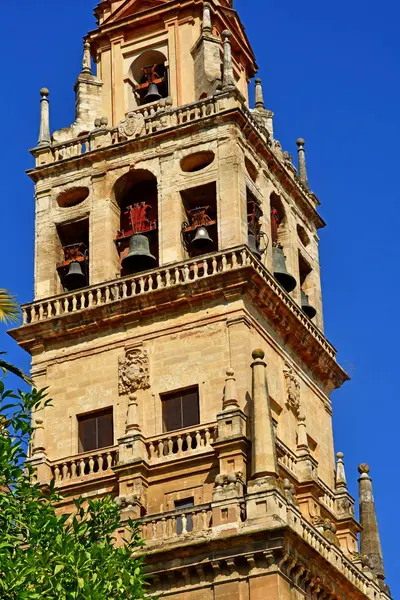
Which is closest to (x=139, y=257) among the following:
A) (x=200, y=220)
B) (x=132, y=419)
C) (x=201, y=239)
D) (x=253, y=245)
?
(x=201, y=239)

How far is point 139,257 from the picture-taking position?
4853 cm

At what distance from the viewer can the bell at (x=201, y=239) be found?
48188 millimetres

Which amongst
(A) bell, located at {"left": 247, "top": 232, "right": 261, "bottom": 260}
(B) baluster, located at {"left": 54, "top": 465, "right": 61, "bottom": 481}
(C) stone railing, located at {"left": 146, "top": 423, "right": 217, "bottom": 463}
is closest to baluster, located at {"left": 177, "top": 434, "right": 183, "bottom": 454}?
(C) stone railing, located at {"left": 146, "top": 423, "right": 217, "bottom": 463}

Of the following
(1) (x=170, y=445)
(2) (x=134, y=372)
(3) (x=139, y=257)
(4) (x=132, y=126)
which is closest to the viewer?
(1) (x=170, y=445)

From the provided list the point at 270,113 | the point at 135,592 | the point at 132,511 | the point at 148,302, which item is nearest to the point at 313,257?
the point at 270,113

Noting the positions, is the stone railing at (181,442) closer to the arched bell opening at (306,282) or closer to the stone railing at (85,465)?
the stone railing at (85,465)

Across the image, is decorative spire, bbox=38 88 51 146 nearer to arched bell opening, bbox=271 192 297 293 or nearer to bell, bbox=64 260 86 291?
bell, bbox=64 260 86 291

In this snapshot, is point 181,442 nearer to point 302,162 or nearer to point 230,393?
point 230,393

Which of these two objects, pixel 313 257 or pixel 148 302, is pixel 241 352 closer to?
pixel 148 302

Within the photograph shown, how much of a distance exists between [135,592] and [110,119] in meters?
20.7

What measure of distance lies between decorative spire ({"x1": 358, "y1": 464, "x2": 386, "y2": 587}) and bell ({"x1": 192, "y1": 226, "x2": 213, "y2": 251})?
808cm

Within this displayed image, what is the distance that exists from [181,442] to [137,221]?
7.52 m

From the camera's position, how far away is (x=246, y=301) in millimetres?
46656

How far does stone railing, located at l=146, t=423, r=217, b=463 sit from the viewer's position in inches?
1768
